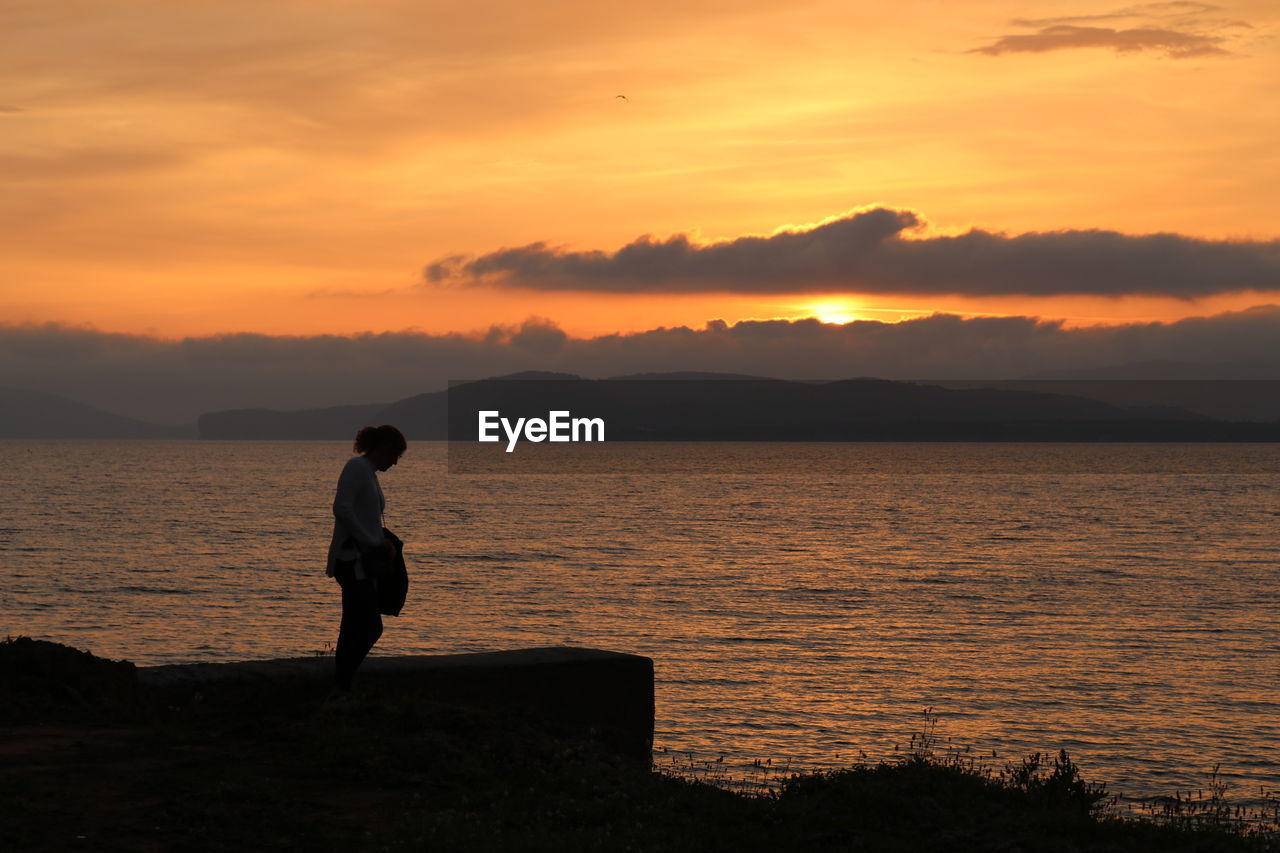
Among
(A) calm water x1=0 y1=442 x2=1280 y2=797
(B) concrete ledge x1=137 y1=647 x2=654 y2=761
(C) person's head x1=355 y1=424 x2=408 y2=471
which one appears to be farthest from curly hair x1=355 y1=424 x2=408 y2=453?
(A) calm water x1=0 y1=442 x2=1280 y2=797

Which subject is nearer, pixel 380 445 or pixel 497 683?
pixel 380 445

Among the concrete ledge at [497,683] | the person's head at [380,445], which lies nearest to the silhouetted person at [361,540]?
the person's head at [380,445]

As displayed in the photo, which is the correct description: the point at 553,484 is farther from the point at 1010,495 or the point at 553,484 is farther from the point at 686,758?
the point at 686,758

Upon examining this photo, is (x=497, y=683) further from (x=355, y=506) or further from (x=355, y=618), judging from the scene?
(x=355, y=506)

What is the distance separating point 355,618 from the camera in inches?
376

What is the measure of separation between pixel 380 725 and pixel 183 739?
Answer: 1.43m

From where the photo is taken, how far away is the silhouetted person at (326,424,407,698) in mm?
9305

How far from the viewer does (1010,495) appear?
114 metres

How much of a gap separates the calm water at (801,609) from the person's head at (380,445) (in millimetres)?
10101

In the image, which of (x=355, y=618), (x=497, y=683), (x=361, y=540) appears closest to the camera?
(x=361, y=540)

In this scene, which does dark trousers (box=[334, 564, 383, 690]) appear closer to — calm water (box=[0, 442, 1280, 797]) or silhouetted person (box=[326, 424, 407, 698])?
silhouetted person (box=[326, 424, 407, 698])

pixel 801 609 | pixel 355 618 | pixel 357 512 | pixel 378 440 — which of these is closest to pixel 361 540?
pixel 357 512

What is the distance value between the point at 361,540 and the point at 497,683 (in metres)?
2.45

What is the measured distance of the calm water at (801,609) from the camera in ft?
68.5
